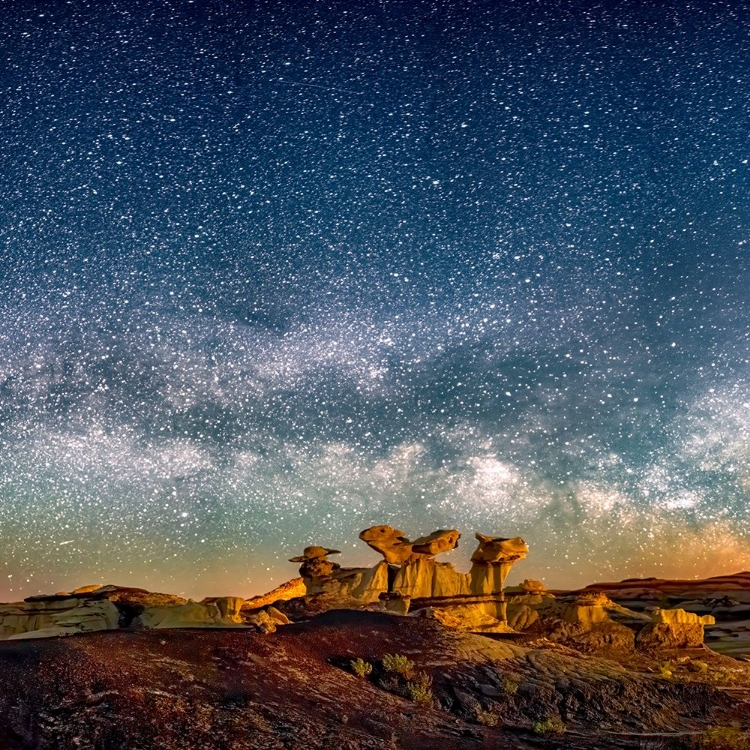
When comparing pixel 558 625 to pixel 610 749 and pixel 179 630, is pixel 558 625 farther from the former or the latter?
pixel 179 630

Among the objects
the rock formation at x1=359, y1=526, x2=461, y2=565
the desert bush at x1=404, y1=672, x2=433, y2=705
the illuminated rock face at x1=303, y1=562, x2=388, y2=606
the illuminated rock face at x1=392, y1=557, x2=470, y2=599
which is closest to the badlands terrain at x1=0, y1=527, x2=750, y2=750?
the desert bush at x1=404, y1=672, x2=433, y2=705

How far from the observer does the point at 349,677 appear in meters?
20.8

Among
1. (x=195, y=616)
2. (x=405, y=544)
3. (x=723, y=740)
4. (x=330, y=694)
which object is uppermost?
(x=405, y=544)

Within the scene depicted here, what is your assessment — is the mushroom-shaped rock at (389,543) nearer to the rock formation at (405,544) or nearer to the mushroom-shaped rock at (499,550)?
the rock formation at (405,544)

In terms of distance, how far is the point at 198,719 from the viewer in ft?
51.5

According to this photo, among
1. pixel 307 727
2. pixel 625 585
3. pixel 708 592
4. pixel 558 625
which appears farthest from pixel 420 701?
pixel 625 585

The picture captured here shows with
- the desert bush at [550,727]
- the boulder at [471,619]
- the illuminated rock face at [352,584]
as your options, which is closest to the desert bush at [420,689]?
the desert bush at [550,727]

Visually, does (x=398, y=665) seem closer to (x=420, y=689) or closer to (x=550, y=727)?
(x=420, y=689)

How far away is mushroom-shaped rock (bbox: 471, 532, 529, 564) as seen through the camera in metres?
40.8

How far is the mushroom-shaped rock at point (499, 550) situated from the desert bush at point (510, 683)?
17.3m

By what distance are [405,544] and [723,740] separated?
23549 millimetres

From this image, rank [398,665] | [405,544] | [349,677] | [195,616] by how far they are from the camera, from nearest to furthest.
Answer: [349,677], [398,665], [195,616], [405,544]

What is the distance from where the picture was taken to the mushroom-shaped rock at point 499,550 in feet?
134

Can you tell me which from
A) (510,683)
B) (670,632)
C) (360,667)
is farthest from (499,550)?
(360,667)
